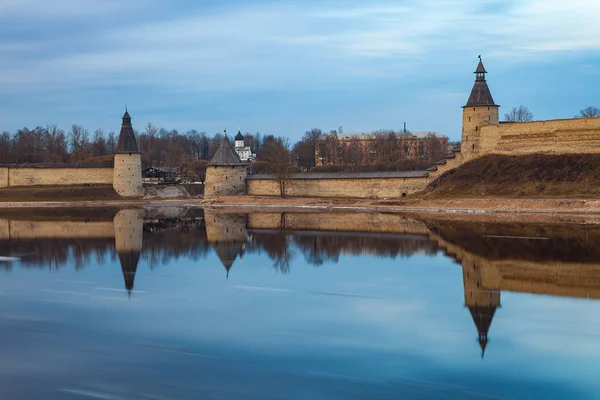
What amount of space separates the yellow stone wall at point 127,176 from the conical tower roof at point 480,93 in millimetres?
22747

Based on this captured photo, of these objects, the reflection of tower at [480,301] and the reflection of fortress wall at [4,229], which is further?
the reflection of fortress wall at [4,229]

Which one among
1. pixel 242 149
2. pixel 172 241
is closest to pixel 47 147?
pixel 242 149

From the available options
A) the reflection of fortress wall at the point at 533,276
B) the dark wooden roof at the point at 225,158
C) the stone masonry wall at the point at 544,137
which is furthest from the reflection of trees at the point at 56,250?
the dark wooden roof at the point at 225,158

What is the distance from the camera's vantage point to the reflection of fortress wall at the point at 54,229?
25.9 m

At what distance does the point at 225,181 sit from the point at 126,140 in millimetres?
8748

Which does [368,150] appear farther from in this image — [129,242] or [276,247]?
[276,247]

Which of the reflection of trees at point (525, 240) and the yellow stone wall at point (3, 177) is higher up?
the yellow stone wall at point (3, 177)

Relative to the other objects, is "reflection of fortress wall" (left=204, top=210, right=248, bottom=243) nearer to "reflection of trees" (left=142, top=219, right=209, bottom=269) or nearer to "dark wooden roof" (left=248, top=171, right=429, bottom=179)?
"reflection of trees" (left=142, top=219, right=209, bottom=269)

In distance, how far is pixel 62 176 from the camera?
5412 cm

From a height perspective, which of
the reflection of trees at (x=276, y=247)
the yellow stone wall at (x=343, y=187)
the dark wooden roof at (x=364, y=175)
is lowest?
the reflection of trees at (x=276, y=247)

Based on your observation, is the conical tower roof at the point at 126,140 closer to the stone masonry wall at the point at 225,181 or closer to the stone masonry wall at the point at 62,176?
the stone masonry wall at the point at 62,176

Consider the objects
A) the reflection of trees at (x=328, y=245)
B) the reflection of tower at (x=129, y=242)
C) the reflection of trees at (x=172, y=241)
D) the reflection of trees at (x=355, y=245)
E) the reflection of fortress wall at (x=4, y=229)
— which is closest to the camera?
the reflection of tower at (x=129, y=242)

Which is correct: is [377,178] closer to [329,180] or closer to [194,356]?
[329,180]

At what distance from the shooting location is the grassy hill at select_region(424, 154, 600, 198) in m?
33.8
